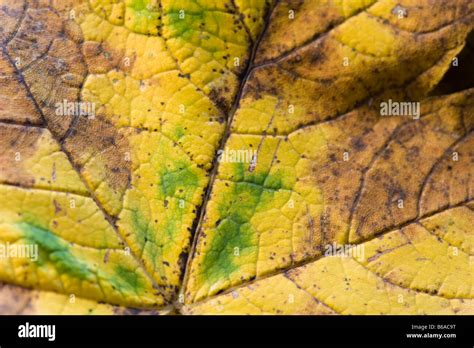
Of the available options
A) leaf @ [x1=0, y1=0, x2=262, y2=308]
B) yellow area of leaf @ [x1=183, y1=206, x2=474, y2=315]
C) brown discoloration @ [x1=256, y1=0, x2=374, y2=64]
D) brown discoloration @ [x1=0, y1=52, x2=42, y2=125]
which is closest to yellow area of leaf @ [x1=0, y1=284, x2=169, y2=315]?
leaf @ [x1=0, y1=0, x2=262, y2=308]

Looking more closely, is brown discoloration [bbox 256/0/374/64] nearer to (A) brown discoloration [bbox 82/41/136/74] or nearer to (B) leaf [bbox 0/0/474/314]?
(B) leaf [bbox 0/0/474/314]

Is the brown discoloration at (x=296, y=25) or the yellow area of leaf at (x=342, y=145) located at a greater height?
the brown discoloration at (x=296, y=25)

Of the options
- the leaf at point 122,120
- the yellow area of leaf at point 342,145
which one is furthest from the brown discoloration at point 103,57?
the yellow area of leaf at point 342,145

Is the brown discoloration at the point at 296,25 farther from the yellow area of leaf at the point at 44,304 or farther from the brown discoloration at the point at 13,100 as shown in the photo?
the yellow area of leaf at the point at 44,304

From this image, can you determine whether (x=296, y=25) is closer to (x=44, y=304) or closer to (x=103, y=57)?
(x=103, y=57)

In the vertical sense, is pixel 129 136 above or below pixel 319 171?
above

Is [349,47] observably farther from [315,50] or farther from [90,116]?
[90,116]

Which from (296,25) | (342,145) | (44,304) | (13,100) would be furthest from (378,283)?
(13,100)

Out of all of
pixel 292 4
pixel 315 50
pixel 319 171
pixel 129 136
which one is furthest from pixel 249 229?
pixel 292 4
